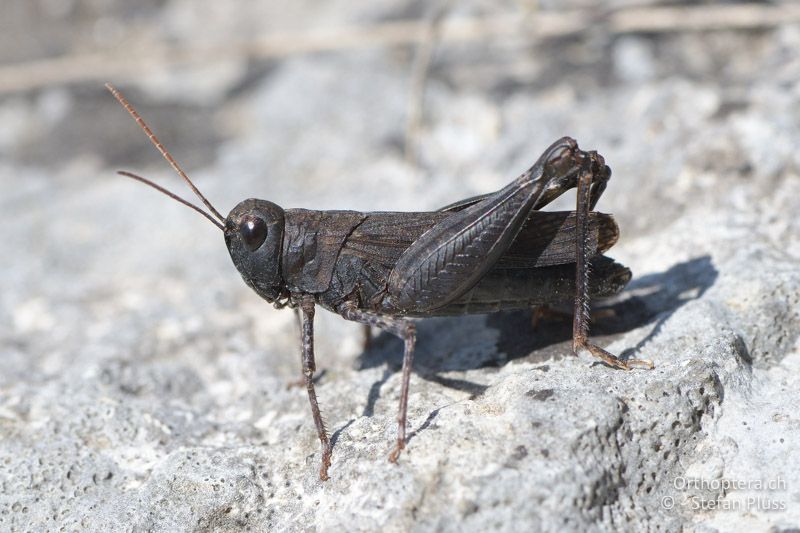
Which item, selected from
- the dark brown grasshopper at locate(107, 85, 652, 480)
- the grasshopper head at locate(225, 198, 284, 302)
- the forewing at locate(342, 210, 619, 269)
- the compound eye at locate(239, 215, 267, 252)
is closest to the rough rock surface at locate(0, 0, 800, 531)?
the dark brown grasshopper at locate(107, 85, 652, 480)

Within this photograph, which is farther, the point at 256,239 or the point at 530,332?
the point at 530,332

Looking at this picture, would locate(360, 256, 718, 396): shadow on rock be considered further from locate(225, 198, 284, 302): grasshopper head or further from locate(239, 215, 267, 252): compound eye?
locate(239, 215, 267, 252): compound eye

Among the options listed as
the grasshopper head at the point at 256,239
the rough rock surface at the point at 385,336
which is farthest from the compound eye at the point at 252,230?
the rough rock surface at the point at 385,336

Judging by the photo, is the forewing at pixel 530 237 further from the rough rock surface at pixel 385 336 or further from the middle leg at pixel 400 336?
the rough rock surface at pixel 385 336

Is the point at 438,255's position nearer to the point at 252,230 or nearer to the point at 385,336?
the point at 252,230

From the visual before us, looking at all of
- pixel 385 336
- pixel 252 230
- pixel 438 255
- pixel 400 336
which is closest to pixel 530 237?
pixel 438 255

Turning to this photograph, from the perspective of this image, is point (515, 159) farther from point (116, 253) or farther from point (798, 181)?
point (116, 253)

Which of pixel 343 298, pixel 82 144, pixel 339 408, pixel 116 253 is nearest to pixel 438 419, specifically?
pixel 339 408

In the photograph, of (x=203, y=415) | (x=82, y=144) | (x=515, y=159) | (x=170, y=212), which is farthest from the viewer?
(x=82, y=144)
